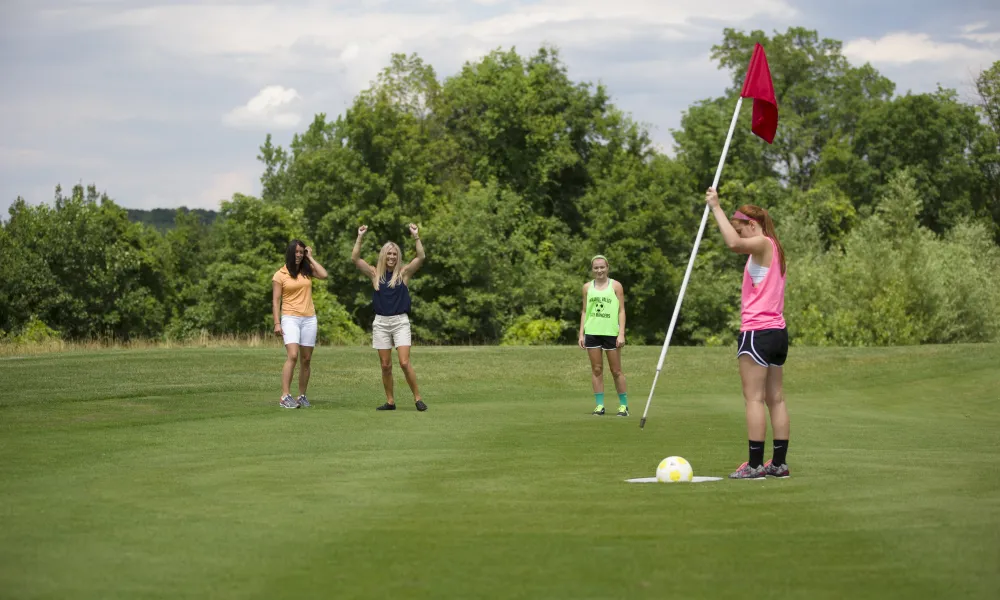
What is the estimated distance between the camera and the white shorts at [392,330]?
1616 cm

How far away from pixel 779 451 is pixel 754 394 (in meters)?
0.53

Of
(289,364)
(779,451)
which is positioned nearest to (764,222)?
(779,451)

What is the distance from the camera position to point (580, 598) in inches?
211

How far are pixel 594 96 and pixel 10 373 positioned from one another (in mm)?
56092

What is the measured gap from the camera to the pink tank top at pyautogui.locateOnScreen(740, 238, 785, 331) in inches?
380

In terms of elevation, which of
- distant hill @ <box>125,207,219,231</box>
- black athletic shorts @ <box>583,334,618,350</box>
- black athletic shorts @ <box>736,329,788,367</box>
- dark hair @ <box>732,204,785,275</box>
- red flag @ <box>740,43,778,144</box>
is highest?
distant hill @ <box>125,207,219,231</box>

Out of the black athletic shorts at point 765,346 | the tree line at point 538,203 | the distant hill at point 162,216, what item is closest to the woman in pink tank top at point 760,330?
the black athletic shorts at point 765,346

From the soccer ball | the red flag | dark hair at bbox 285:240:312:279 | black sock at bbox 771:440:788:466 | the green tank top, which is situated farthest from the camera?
the green tank top

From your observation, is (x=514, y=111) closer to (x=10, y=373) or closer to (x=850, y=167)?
(x=850, y=167)

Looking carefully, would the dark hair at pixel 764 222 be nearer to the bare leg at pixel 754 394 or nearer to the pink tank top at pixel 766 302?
the pink tank top at pixel 766 302

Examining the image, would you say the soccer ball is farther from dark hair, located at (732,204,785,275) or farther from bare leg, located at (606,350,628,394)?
bare leg, located at (606,350,628,394)

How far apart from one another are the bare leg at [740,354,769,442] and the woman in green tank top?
22.1 feet

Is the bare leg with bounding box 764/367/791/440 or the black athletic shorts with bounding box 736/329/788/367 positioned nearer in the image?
the black athletic shorts with bounding box 736/329/788/367

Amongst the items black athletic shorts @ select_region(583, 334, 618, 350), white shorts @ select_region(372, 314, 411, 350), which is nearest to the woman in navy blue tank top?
white shorts @ select_region(372, 314, 411, 350)
